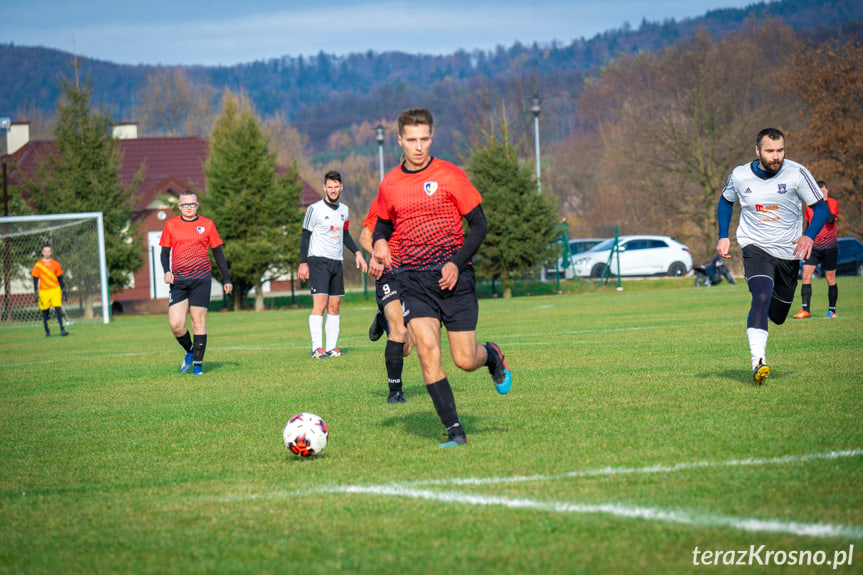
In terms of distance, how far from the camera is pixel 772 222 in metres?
8.07

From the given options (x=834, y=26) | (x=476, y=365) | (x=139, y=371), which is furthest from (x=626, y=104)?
(x=476, y=365)

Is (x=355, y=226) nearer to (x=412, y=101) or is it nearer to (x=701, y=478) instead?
(x=701, y=478)

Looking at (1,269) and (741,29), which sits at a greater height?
(741,29)

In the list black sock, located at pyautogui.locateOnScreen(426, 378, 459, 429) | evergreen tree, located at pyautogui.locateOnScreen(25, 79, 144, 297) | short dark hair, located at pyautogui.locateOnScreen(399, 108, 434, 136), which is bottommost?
black sock, located at pyautogui.locateOnScreen(426, 378, 459, 429)

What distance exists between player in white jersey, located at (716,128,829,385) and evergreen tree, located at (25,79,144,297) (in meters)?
29.1

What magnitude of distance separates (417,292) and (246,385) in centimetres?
440

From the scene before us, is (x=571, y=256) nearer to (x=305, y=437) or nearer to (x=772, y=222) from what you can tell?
(x=772, y=222)

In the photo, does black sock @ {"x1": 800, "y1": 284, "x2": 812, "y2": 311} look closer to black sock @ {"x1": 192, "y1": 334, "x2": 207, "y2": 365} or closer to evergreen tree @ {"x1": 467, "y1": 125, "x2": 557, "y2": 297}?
black sock @ {"x1": 192, "y1": 334, "x2": 207, "y2": 365}

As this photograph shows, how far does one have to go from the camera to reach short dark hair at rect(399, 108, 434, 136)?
5707 mm

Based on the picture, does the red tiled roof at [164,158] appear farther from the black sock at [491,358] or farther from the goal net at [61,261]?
the black sock at [491,358]

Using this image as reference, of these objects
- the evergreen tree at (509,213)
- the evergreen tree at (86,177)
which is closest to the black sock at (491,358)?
the evergreen tree at (509,213)

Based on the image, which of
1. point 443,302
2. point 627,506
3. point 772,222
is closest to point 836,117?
point 772,222

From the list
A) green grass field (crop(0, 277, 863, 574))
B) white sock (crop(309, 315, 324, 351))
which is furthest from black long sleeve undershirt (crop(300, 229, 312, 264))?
green grass field (crop(0, 277, 863, 574))

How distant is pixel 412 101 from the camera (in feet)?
511
